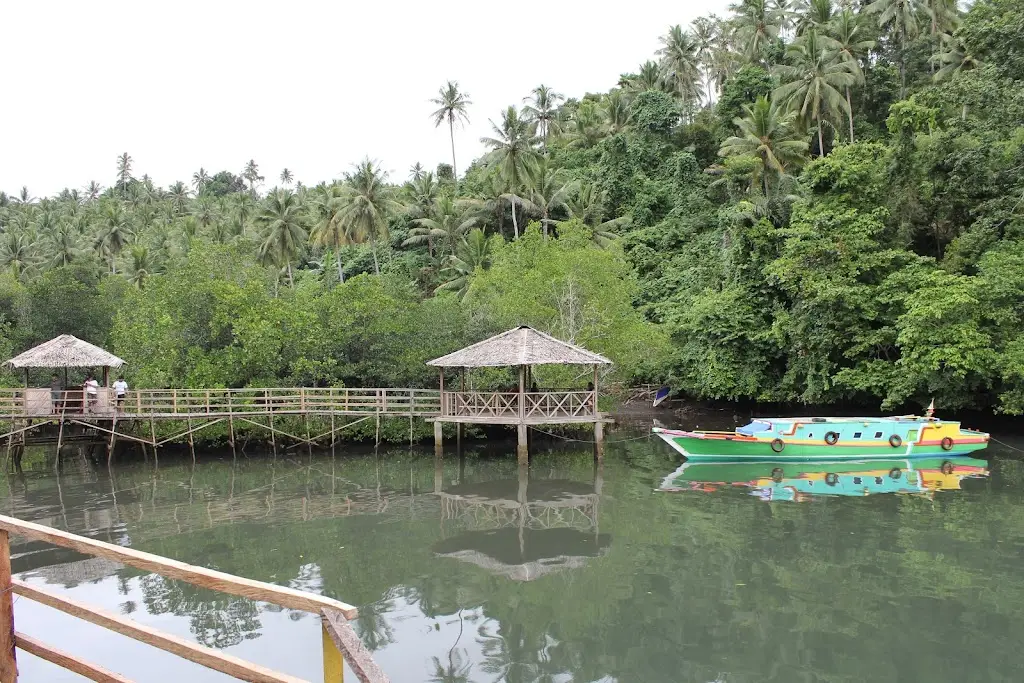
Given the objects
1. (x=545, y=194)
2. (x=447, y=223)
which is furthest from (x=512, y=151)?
(x=447, y=223)

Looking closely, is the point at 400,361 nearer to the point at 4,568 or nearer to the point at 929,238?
the point at 929,238

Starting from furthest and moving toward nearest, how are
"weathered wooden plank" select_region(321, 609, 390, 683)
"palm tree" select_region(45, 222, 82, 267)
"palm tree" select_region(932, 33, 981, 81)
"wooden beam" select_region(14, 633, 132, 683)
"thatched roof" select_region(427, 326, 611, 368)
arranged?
"palm tree" select_region(45, 222, 82, 267) < "palm tree" select_region(932, 33, 981, 81) < "thatched roof" select_region(427, 326, 611, 368) < "wooden beam" select_region(14, 633, 132, 683) < "weathered wooden plank" select_region(321, 609, 390, 683)

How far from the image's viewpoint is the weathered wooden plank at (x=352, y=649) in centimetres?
275

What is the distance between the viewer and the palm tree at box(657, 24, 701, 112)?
50.9 m

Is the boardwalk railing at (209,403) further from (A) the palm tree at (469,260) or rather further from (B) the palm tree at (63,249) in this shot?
(B) the palm tree at (63,249)

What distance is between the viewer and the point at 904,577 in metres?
11.4

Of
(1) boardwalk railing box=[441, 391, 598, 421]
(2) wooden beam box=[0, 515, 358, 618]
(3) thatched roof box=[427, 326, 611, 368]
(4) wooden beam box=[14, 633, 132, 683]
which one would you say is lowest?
(1) boardwalk railing box=[441, 391, 598, 421]

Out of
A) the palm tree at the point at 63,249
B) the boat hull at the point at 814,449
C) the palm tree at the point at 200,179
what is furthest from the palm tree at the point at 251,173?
the boat hull at the point at 814,449

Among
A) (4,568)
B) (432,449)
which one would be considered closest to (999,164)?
(432,449)

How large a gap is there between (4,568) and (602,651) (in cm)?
689

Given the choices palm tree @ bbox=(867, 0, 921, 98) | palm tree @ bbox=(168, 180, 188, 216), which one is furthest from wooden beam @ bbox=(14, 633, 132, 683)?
palm tree @ bbox=(168, 180, 188, 216)

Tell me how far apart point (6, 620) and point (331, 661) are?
2.15 meters

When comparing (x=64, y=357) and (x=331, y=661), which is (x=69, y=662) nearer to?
(x=331, y=661)

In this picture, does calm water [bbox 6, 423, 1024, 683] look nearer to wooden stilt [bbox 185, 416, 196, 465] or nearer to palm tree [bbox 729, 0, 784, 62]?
wooden stilt [bbox 185, 416, 196, 465]
